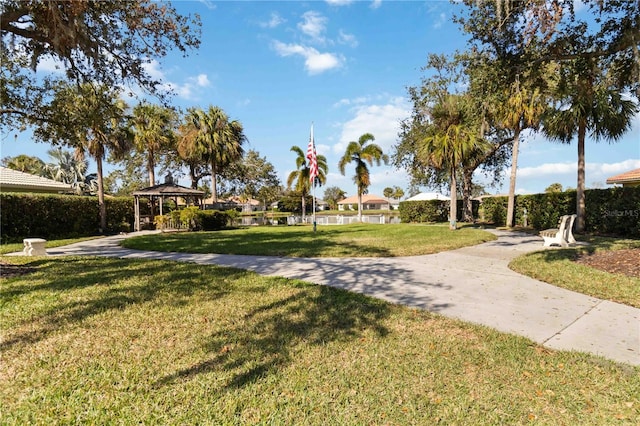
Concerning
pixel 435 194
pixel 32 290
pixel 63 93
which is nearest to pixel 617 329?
pixel 32 290

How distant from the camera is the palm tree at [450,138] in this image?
49.0 ft

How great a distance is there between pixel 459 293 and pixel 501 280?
4.26 ft

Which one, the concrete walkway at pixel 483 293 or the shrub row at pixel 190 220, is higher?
the shrub row at pixel 190 220

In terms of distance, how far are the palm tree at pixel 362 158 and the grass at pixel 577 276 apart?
62.2 ft

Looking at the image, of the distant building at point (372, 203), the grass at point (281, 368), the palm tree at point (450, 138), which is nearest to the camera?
the grass at point (281, 368)

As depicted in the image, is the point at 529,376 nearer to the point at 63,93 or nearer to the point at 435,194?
the point at 63,93

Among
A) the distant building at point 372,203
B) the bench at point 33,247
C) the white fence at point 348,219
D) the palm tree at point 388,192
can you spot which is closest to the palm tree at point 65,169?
the white fence at point 348,219

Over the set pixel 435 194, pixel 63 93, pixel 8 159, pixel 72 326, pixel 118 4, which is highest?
pixel 8 159

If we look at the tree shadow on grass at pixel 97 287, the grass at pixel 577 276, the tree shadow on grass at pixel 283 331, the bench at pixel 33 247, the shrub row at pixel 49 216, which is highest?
the shrub row at pixel 49 216

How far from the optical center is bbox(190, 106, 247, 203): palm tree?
24250 mm

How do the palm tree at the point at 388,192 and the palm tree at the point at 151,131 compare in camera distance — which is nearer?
the palm tree at the point at 151,131

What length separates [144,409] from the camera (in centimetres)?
225

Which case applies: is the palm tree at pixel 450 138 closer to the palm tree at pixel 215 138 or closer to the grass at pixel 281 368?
the grass at pixel 281 368

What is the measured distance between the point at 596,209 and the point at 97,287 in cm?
1645
